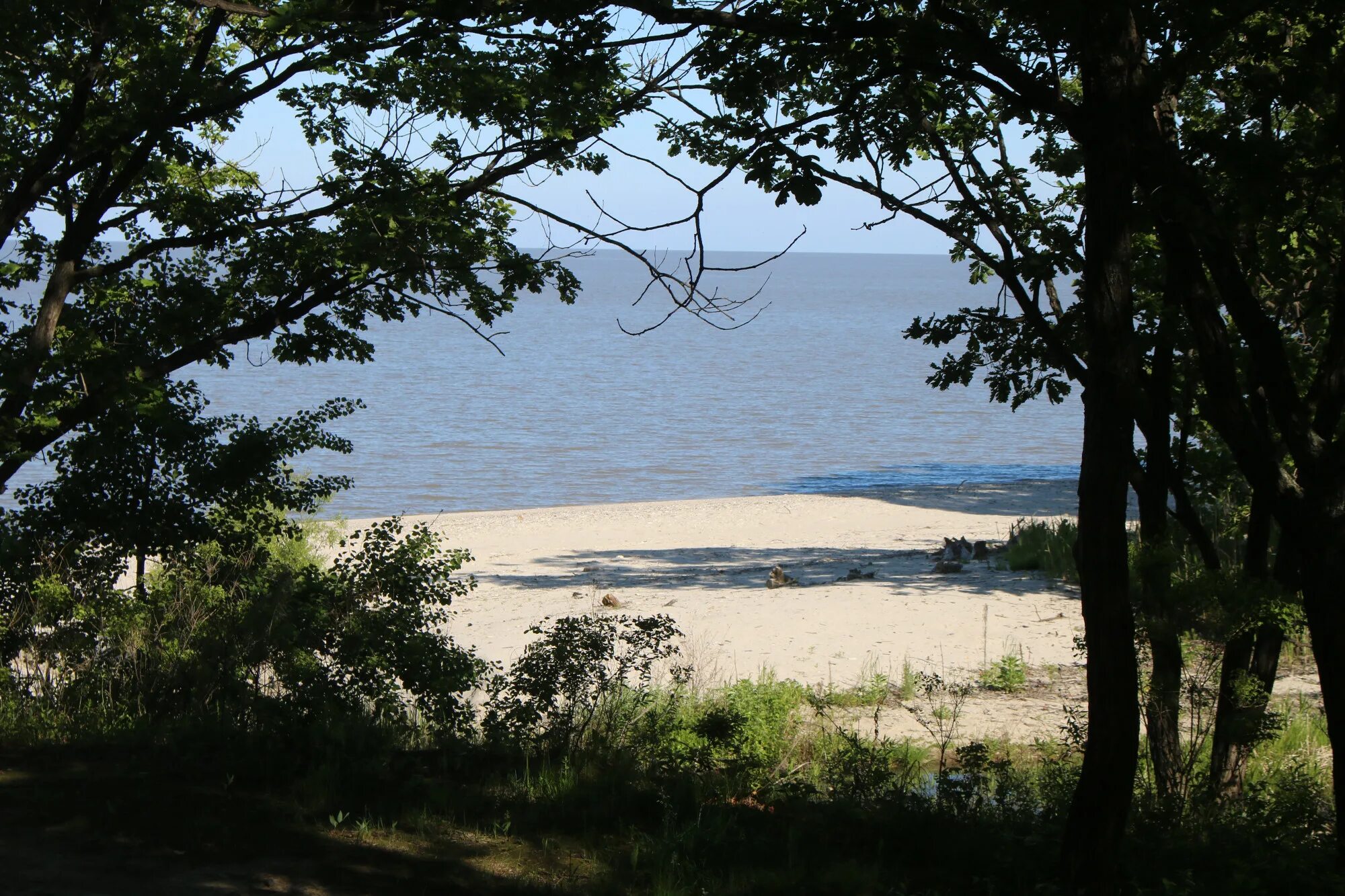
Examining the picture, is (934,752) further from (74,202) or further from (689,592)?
(74,202)

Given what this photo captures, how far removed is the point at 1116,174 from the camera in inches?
169

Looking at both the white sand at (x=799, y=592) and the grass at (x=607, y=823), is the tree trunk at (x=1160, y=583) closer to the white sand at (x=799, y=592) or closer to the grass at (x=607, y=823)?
the grass at (x=607, y=823)

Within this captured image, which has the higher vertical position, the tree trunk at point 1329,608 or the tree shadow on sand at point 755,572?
the tree trunk at point 1329,608

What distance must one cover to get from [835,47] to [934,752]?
195 inches

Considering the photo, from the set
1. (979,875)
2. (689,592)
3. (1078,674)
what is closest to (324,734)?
(979,875)

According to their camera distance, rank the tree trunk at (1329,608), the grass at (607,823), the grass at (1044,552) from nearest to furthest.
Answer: the tree trunk at (1329,608), the grass at (607,823), the grass at (1044,552)

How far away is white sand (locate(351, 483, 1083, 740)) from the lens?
10.4 metres

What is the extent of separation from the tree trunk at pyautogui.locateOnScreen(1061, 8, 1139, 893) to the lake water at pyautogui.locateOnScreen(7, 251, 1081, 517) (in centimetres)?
715

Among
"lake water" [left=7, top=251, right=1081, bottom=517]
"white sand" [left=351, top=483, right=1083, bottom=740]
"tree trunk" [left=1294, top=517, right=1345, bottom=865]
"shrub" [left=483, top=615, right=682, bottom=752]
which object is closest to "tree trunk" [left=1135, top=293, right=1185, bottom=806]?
"tree trunk" [left=1294, top=517, right=1345, bottom=865]

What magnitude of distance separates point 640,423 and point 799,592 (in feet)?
79.7

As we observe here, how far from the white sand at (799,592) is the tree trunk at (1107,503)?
3882 millimetres

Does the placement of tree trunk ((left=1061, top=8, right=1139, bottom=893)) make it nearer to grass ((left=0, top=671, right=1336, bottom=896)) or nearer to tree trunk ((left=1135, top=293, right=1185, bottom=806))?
grass ((left=0, top=671, right=1336, bottom=896))

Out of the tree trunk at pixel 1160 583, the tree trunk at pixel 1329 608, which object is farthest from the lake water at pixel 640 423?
the tree trunk at pixel 1329 608

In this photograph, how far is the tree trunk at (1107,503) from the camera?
13.9ft
